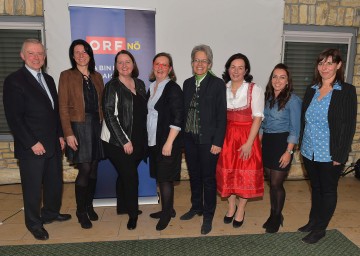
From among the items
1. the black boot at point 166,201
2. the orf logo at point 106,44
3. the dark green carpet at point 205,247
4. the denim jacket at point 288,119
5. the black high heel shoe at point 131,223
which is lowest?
the dark green carpet at point 205,247

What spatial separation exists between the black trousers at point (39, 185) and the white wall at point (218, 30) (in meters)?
1.25

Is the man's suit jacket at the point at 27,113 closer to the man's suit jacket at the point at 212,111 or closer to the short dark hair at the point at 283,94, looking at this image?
the man's suit jacket at the point at 212,111

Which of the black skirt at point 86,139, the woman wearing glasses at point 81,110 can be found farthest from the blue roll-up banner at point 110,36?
the black skirt at point 86,139

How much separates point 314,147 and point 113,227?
197cm

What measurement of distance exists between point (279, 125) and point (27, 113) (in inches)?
83.0

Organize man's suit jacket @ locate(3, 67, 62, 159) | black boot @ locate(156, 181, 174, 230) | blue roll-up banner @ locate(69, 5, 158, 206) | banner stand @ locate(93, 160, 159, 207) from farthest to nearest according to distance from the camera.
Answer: banner stand @ locate(93, 160, 159, 207), blue roll-up banner @ locate(69, 5, 158, 206), black boot @ locate(156, 181, 174, 230), man's suit jacket @ locate(3, 67, 62, 159)

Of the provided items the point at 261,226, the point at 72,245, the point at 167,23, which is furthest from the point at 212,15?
the point at 72,245

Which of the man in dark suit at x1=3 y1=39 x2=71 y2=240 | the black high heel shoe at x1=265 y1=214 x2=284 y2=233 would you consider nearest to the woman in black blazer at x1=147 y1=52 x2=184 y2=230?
the man in dark suit at x1=3 y1=39 x2=71 y2=240

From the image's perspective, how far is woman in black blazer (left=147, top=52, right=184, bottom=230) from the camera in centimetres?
258

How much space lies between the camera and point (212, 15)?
12.3ft

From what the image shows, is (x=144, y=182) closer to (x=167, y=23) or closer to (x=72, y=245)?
(x=72, y=245)

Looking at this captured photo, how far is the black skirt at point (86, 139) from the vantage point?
2.71m

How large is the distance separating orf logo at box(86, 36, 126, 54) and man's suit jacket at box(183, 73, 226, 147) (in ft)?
3.80

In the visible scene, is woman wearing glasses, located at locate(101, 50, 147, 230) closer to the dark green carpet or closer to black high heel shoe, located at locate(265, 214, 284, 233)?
the dark green carpet
